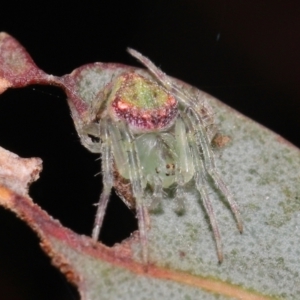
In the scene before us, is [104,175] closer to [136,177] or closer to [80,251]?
[136,177]

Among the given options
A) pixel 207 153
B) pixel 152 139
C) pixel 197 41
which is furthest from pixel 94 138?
pixel 197 41

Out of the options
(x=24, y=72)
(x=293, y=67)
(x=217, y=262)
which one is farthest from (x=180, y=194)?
(x=293, y=67)

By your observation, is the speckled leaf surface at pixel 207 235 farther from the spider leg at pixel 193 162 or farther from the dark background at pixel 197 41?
the dark background at pixel 197 41

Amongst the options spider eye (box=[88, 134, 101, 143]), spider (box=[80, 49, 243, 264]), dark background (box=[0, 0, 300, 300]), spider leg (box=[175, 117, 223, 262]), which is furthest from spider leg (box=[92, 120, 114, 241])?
dark background (box=[0, 0, 300, 300])

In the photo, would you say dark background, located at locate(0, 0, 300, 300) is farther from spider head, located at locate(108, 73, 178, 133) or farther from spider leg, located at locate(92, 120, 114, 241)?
spider leg, located at locate(92, 120, 114, 241)

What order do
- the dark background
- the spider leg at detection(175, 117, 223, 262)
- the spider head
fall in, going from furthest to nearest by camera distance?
the dark background → the spider head → the spider leg at detection(175, 117, 223, 262)
